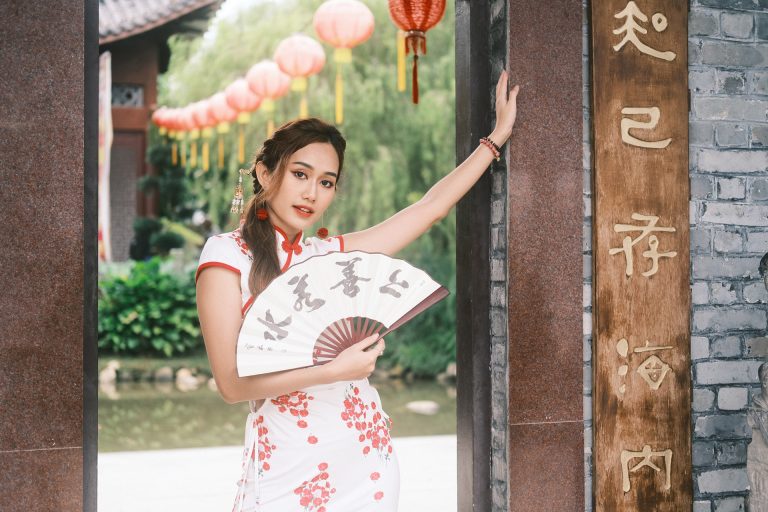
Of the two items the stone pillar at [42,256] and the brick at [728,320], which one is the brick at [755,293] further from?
the stone pillar at [42,256]

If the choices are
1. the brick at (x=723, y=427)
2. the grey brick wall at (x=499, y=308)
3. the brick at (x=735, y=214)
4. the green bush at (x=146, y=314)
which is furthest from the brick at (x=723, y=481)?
the green bush at (x=146, y=314)

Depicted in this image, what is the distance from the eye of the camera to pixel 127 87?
11.8 meters

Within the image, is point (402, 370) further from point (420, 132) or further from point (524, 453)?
point (524, 453)

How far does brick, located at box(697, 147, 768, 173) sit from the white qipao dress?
5.39 feet

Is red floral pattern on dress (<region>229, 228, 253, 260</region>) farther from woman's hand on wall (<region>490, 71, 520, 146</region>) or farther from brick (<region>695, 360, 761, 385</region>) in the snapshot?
brick (<region>695, 360, 761, 385</region>)

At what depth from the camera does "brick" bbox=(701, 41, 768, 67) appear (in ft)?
9.47

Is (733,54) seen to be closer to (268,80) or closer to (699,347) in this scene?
(699,347)

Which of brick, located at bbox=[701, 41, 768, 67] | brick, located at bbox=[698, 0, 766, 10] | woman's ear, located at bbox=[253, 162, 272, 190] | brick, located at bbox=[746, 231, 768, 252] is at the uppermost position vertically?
brick, located at bbox=[698, 0, 766, 10]

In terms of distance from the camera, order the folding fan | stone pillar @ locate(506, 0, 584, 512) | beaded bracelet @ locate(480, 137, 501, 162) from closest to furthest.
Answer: the folding fan → beaded bracelet @ locate(480, 137, 501, 162) → stone pillar @ locate(506, 0, 584, 512)

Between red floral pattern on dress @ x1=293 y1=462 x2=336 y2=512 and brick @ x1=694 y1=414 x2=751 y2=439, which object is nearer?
red floral pattern on dress @ x1=293 y1=462 x2=336 y2=512

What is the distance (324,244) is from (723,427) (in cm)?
168

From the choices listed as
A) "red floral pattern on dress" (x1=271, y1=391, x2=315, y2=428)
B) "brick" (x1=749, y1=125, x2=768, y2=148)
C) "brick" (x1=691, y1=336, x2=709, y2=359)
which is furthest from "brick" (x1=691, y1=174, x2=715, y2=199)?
"red floral pattern on dress" (x1=271, y1=391, x2=315, y2=428)

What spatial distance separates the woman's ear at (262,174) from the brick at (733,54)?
1726 mm

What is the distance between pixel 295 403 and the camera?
72.1 inches
